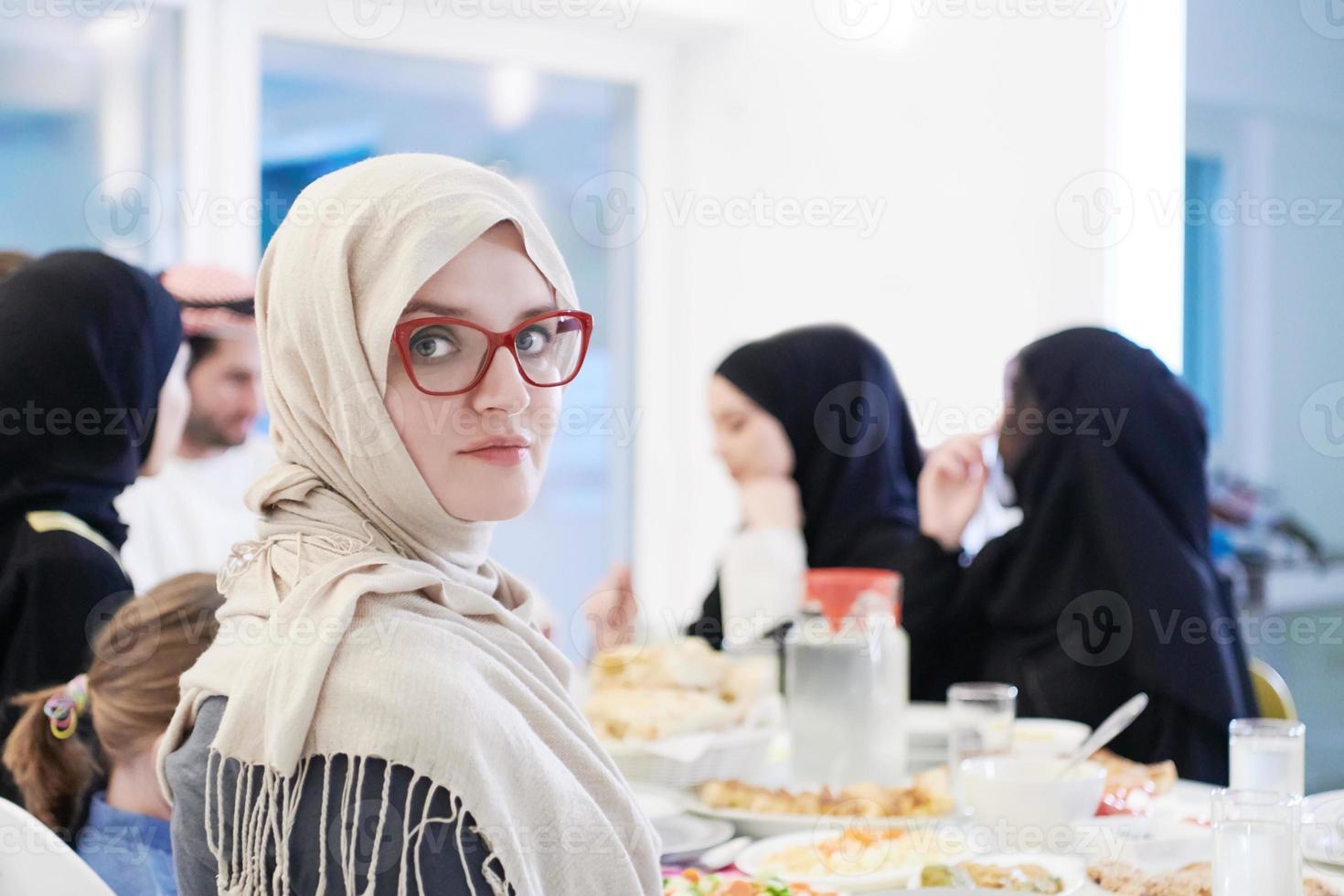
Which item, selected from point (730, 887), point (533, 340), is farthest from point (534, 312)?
point (730, 887)

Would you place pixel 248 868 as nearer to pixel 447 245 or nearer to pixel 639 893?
pixel 639 893

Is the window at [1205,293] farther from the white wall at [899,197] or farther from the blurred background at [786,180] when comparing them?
the white wall at [899,197]

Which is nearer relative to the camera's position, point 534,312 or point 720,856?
point 534,312

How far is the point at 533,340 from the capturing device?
3.05 feet

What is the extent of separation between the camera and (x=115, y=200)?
3.38m

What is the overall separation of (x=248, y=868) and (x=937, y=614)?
1715 millimetres

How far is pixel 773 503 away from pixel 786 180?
5.61 feet

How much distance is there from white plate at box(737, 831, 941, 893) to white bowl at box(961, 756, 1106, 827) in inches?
4.4

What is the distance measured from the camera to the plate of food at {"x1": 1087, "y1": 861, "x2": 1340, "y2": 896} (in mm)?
1092

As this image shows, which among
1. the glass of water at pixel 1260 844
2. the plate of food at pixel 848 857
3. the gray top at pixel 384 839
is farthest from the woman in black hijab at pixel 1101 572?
the gray top at pixel 384 839

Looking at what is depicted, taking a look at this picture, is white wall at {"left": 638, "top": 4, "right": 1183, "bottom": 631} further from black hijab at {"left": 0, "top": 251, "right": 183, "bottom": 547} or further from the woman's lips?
the woman's lips

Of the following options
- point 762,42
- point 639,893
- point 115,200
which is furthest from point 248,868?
point 762,42

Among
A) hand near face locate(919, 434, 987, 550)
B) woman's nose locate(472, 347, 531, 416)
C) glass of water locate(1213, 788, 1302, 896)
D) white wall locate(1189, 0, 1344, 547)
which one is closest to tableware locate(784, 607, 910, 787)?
glass of water locate(1213, 788, 1302, 896)

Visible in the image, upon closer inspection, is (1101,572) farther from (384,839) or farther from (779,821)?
(384,839)
